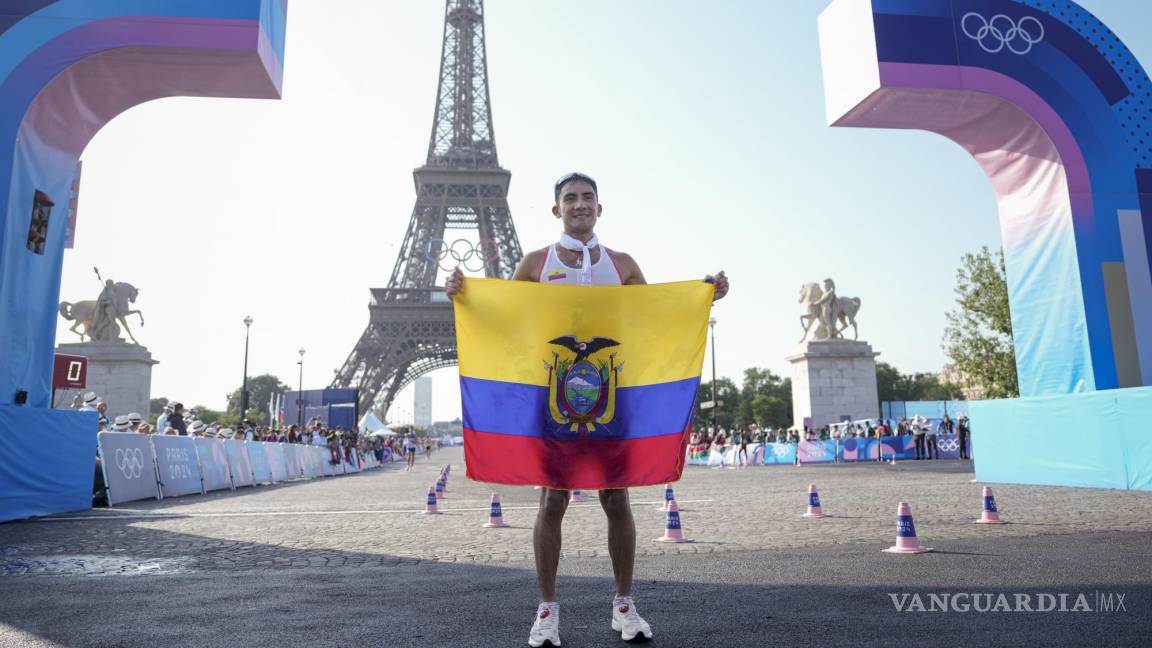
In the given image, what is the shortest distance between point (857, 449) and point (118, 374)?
82.3 ft

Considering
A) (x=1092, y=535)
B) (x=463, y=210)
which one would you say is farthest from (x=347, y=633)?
(x=463, y=210)

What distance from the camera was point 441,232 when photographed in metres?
62.5

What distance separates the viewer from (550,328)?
387 centimetres

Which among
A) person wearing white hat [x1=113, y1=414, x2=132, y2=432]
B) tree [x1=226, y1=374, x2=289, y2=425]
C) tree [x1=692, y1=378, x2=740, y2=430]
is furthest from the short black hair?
tree [x1=226, y1=374, x2=289, y2=425]

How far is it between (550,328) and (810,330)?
29.1 meters

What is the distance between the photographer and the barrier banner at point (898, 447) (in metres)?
27.8

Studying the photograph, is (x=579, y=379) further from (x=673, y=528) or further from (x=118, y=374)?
(x=118, y=374)

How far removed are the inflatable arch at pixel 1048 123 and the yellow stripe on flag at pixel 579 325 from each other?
9530mm

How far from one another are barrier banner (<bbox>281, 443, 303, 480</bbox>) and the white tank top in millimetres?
19439

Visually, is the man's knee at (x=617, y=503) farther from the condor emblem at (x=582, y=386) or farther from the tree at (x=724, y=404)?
the tree at (x=724, y=404)

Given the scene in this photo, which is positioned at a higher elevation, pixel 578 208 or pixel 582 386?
pixel 578 208

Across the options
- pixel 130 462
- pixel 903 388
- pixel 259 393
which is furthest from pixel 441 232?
pixel 259 393

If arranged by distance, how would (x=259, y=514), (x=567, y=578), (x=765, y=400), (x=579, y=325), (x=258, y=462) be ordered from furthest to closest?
(x=765, y=400), (x=258, y=462), (x=259, y=514), (x=567, y=578), (x=579, y=325)

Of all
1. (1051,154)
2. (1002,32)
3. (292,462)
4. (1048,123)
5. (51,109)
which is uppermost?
(1002,32)
